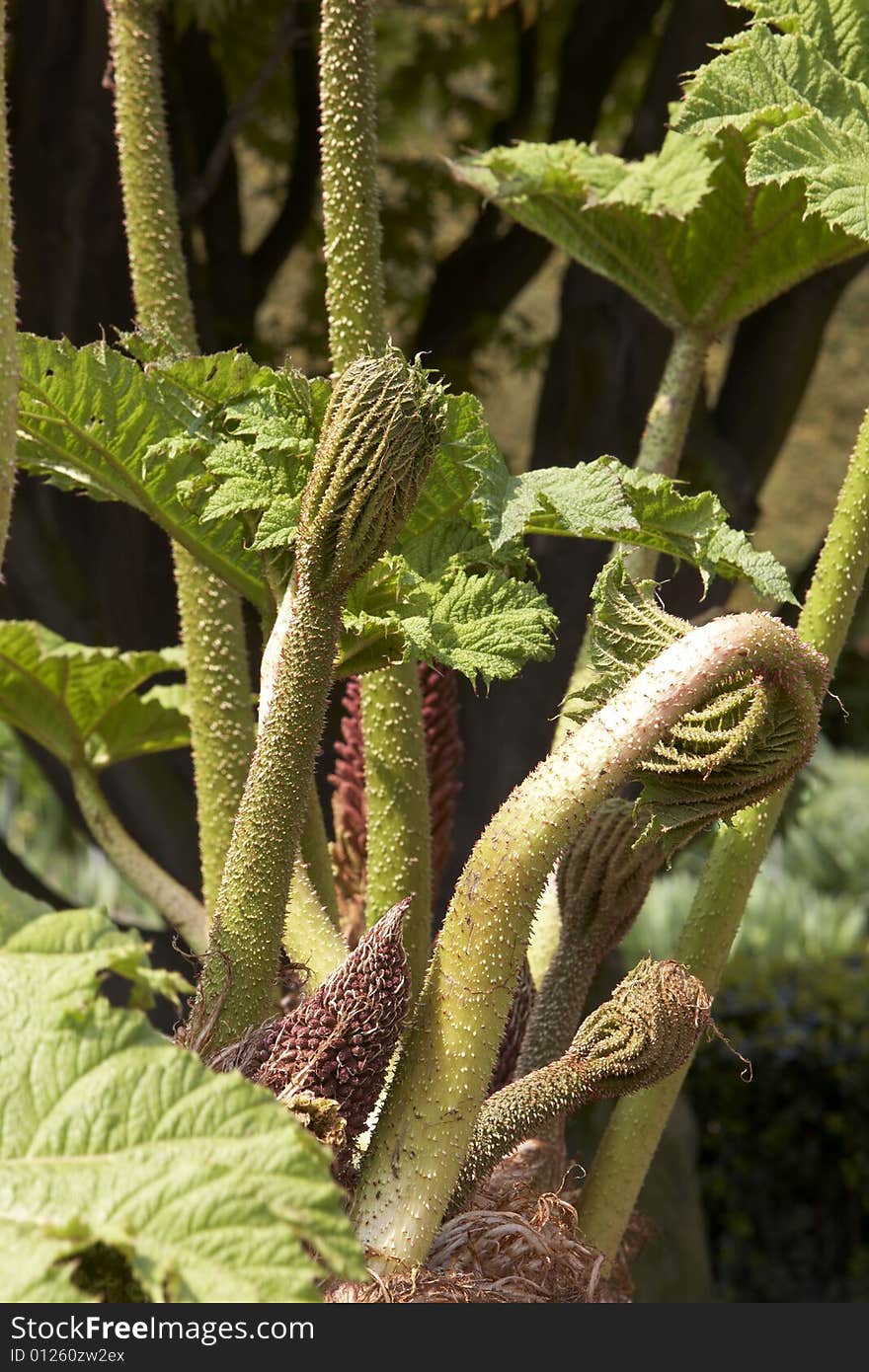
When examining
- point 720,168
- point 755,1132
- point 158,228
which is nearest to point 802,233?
point 720,168

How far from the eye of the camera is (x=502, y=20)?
10.2 feet

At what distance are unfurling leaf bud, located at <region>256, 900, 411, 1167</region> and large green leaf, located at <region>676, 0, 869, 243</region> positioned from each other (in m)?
0.56

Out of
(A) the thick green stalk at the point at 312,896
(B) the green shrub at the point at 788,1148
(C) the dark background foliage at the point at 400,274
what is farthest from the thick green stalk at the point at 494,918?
(B) the green shrub at the point at 788,1148

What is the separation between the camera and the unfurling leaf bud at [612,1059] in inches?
33.6

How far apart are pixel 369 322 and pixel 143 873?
551mm

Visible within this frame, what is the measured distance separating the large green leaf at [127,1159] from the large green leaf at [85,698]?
25.7 inches

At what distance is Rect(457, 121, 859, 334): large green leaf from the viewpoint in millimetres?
1179

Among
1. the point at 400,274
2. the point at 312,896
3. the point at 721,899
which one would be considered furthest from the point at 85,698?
the point at 400,274

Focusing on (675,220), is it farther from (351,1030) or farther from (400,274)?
(400,274)

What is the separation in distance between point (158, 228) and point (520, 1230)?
2.54ft

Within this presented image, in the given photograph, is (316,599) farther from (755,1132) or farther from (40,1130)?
(755,1132)

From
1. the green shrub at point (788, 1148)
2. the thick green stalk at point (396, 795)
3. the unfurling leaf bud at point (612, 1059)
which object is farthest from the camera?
the green shrub at point (788, 1148)

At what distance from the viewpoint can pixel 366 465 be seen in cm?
78

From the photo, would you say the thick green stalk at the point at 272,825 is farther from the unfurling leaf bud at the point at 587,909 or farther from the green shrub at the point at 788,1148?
the green shrub at the point at 788,1148
